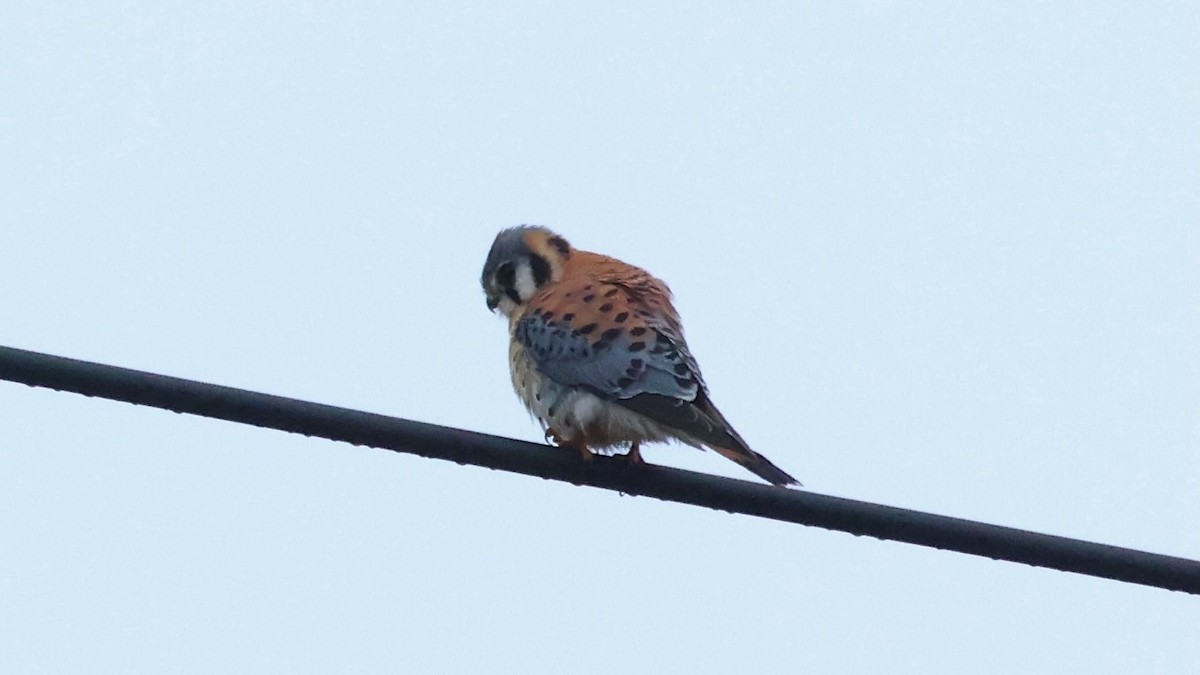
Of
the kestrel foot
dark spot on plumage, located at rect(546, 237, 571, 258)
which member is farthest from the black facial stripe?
the kestrel foot

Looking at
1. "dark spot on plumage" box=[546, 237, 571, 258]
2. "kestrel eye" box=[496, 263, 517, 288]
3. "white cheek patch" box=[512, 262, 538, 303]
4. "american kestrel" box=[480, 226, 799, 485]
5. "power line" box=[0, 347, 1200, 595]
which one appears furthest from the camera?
"dark spot on plumage" box=[546, 237, 571, 258]

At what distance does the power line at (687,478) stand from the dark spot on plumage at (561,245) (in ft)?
10.8

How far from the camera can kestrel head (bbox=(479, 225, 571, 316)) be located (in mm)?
7605

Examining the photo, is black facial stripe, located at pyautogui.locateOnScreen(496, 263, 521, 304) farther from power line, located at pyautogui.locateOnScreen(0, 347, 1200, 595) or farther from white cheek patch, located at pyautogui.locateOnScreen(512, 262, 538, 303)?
power line, located at pyautogui.locateOnScreen(0, 347, 1200, 595)

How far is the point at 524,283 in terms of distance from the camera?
761 centimetres

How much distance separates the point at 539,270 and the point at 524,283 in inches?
4.2

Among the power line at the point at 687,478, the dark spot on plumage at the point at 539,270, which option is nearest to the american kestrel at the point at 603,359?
the dark spot on plumage at the point at 539,270

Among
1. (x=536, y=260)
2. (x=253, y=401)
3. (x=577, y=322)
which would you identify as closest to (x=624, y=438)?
(x=577, y=322)

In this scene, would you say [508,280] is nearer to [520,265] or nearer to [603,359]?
[520,265]

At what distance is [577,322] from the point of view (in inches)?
267

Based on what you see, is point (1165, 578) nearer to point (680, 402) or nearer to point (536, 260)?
point (680, 402)

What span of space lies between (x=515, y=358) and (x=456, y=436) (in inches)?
103

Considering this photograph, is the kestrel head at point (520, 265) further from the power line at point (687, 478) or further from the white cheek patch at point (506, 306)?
the power line at point (687, 478)

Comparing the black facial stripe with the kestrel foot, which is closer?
the kestrel foot
